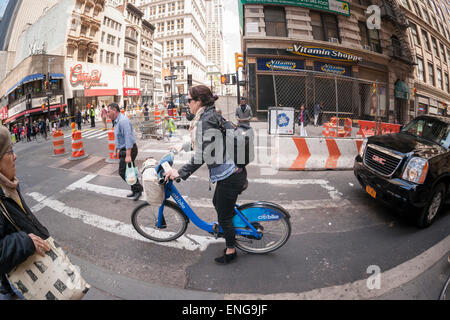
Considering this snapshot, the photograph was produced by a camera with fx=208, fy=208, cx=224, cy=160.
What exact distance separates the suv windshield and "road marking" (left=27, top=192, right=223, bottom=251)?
4.64m

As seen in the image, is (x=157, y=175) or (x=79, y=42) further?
(x=79, y=42)

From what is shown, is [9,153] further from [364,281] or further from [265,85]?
[265,85]

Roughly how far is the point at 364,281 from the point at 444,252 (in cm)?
144

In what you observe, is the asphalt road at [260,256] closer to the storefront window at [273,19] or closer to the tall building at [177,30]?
the storefront window at [273,19]

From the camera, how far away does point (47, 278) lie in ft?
4.66

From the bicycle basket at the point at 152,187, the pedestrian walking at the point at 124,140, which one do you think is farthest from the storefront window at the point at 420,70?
the bicycle basket at the point at 152,187

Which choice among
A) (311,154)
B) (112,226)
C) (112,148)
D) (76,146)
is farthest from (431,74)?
(76,146)

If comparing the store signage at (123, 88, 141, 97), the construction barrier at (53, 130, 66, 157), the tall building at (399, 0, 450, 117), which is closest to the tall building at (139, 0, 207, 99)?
the store signage at (123, 88, 141, 97)

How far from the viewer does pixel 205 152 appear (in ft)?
7.90

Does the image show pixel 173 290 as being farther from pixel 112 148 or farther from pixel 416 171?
pixel 112 148

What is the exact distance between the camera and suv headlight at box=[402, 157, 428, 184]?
3.32 meters

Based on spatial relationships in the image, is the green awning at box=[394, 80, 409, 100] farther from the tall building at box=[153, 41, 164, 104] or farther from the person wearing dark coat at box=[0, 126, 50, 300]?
the tall building at box=[153, 41, 164, 104]

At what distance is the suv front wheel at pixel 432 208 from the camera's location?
341cm
